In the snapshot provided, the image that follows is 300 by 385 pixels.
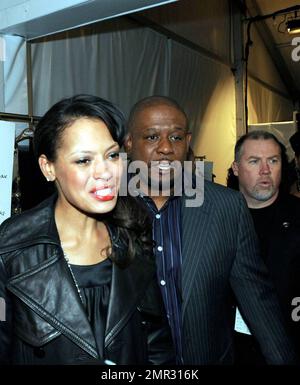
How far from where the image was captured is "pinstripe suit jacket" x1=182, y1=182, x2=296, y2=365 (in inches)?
58.7

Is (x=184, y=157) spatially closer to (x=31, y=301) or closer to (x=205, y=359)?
(x=205, y=359)

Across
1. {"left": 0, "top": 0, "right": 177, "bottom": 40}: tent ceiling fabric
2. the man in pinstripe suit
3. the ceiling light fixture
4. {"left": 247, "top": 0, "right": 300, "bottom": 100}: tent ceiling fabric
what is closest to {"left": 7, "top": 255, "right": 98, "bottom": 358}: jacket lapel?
the man in pinstripe suit

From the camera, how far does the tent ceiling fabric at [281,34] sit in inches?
260

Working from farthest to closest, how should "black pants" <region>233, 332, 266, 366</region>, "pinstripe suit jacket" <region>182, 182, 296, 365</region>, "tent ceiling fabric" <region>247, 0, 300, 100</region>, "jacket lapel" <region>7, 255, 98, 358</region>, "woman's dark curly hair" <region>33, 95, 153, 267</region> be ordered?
A: "tent ceiling fabric" <region>247, 0, 300, 100</region> → "black pants" <region>233, 332, 266, 366</region> → "pinstripe suit jacket" <region>182, 182, 296, 365</region> → "woman's dark curly hair" <region>33, 95, 153, 267</region> → "jacket lapel" <region>7, 255, 98, 358</region>

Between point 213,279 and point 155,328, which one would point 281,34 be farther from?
point 155,328

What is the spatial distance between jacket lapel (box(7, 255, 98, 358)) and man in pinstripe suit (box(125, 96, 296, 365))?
46 centimetres

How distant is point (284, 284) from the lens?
184cm

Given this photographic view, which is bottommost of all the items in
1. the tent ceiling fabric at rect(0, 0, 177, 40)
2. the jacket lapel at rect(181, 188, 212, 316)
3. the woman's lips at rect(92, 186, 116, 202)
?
the jacket lapel at rect(181, 188, 212, 316)

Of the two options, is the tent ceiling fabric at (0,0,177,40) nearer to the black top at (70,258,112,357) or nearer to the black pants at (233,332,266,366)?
the black top at (70,258,112,357)

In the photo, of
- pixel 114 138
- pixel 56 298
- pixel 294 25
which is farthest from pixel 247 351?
pixel 294 25

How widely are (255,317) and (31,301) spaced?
80 centimetres

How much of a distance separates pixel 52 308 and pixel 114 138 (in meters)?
0.53

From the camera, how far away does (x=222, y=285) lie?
1551mm

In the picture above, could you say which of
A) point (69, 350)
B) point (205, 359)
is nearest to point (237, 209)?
point (205, 359)
